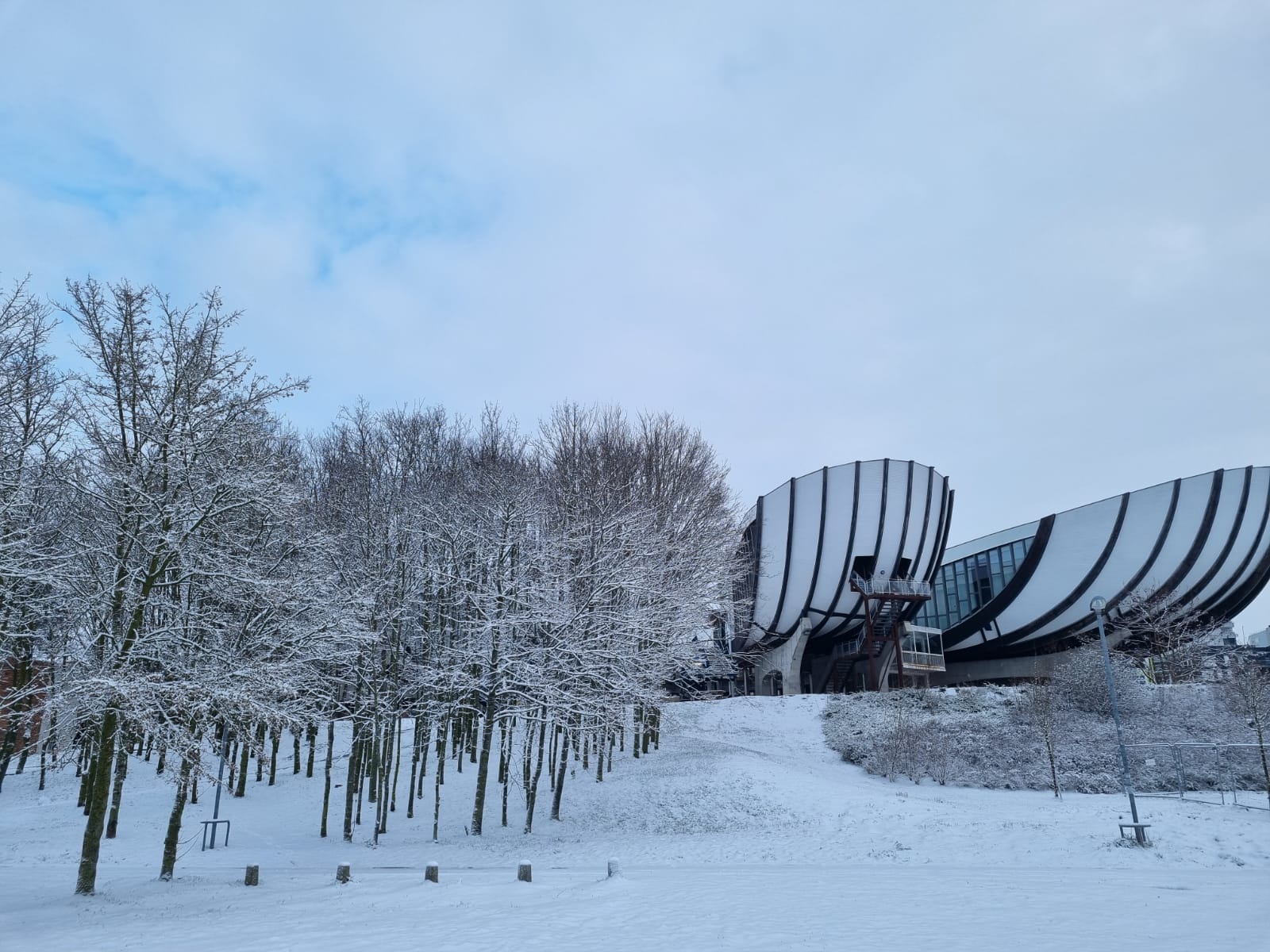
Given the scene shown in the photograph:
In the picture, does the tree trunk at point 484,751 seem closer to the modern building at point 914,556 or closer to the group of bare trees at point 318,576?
the group of bare trees at point 318,576

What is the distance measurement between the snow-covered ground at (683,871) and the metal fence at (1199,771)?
2.53 meters

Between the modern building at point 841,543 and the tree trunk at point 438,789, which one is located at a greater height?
the modern building at point 841,543

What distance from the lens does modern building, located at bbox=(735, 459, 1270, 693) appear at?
1721 inches

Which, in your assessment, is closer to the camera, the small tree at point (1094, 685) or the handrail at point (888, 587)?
the small tree at point (1094, 685)

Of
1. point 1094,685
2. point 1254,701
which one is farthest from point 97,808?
point 1094,685

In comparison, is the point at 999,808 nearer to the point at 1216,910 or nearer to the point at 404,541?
the point at 1216,910

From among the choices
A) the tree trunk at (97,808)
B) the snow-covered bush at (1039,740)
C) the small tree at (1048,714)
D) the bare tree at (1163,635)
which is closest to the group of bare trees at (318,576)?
the tree trunk at (97,808)

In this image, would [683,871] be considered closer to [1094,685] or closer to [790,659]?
[1094,685]

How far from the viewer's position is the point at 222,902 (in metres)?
10.3

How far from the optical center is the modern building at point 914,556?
4372cm

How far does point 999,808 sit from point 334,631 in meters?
15.7

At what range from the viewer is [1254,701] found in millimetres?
17906

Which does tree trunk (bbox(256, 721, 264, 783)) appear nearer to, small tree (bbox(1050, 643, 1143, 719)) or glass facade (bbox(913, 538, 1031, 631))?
small tree (bbox(1050, 643, 1143, 719))

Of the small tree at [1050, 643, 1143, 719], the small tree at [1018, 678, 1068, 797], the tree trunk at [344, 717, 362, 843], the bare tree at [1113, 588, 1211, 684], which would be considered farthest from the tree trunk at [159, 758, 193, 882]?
A: the bare tree at [1113, 588, 1211, 684]
